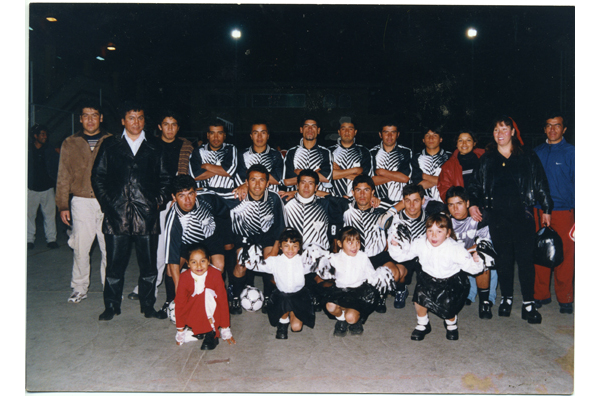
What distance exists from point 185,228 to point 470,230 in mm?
2720

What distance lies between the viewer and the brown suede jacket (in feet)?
13.9

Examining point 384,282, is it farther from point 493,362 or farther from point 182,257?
point 182,257

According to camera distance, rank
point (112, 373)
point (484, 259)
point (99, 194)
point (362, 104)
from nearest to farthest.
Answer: point (112, 373) → point (484, 259) → point (99, 194) → point (362, 104)

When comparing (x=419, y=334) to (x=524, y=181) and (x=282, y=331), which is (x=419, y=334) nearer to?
(x=282, y=331)

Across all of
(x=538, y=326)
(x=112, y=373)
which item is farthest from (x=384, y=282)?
(x=112, y=373)

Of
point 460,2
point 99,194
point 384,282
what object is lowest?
point 384,282

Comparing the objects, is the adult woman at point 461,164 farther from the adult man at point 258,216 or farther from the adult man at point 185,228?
the adult man at point 185,228

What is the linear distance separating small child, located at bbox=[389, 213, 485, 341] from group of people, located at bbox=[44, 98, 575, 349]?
0.01 metres

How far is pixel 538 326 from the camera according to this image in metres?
3.87

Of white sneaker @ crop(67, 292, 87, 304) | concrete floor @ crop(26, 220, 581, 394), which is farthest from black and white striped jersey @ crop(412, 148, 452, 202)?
white sneaker @ crop(67, 292, 87, 304)

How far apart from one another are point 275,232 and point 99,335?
69.2 inches

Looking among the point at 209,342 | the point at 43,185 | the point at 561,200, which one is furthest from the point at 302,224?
the point at 43,185

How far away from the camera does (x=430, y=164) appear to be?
15.9 ft

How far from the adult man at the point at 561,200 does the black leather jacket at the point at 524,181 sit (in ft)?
1.02
